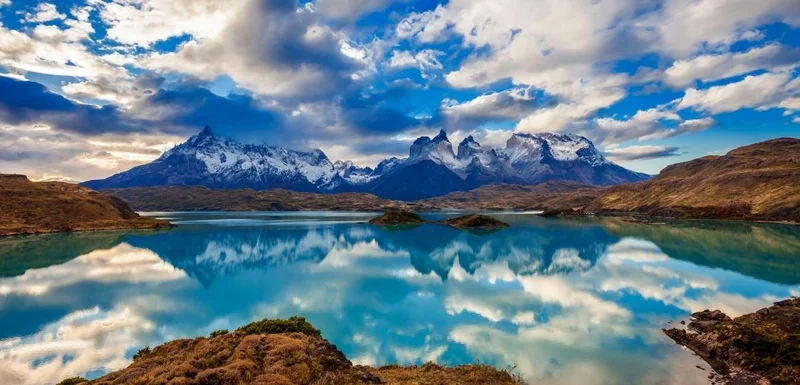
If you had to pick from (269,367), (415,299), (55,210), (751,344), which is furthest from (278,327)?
(55,210)

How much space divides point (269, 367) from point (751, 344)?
34.4 meters

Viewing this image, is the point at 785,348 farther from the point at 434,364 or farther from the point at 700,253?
the point at 700,253

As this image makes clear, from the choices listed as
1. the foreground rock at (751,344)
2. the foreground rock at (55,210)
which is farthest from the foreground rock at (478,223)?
the foreground rock at (751,344)

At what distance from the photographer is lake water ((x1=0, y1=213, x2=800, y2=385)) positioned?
A: 1264 inches

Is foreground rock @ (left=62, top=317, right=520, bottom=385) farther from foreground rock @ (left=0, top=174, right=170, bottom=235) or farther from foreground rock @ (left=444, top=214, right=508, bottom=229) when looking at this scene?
foreground rock @ (left=0, top=174, right=170, bottom=235)

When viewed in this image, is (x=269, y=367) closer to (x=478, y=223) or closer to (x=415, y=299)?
(x=415, y=299)

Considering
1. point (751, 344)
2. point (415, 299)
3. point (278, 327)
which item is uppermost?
point (278, 327)

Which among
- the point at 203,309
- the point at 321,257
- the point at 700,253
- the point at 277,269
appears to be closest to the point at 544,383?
the point at 203,309

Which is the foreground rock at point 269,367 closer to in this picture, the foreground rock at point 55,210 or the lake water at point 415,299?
the lake water at point 415,299

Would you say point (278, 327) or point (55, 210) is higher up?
point (55, 210)

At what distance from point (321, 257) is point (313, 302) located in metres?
44.3

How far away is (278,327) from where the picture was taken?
28.9 m

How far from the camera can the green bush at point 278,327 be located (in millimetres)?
28125

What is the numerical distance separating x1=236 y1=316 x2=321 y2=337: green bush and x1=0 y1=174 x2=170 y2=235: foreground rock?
154 metres
